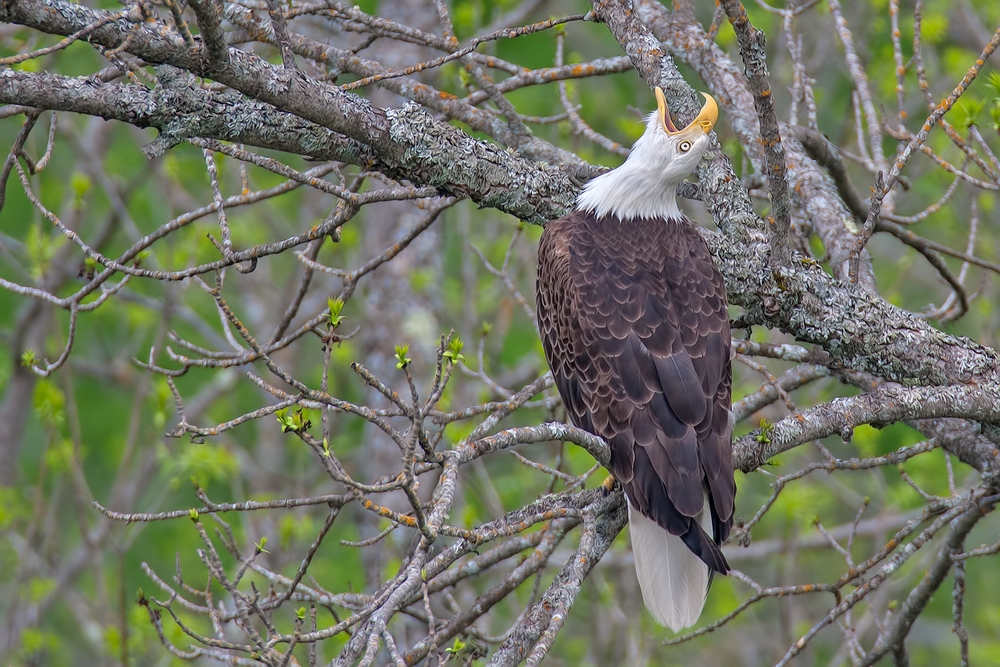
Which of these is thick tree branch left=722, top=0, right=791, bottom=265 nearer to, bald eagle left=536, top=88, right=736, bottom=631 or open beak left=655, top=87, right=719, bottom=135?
bald eagle left=536, top=88, right=736, bottom=631

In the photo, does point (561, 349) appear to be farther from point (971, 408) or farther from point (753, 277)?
point (971, 408)

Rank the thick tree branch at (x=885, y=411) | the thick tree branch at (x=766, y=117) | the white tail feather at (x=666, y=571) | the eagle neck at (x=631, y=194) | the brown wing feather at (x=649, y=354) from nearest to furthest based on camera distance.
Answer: the thick tree branch at (x=766, y=117) → the thick tree branch at (x=885, y=411) → the brown wing feather at (x=649, y=354) → the white tail feather at (x=666, y=571) → the eagle neck at (x=631, y=194)

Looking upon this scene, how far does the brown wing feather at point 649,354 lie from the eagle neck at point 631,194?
0.07m

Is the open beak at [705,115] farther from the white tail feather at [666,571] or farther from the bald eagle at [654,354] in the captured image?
the white tail feather at [666,571]

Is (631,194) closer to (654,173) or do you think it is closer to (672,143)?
(654,173)

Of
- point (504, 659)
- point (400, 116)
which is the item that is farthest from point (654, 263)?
point (504, 659)

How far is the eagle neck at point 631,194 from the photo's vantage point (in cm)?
411

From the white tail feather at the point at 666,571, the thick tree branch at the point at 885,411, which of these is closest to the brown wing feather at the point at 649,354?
the white tail feather at the point at 666,571

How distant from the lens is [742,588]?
833 centimetres

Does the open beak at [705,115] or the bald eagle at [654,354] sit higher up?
the open beak at [705,115]

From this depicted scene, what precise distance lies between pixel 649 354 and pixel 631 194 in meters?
0.90

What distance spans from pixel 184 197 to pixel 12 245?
103 inches

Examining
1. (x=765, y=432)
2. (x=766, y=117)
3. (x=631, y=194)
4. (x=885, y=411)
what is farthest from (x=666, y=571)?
(x=766, y=117)

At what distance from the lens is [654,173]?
13.6 ft
